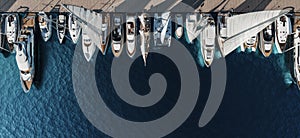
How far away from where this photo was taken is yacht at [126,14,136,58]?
37.8 m

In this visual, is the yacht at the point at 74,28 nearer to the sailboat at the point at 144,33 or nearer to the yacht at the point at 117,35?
the yacht at the point at 117,35

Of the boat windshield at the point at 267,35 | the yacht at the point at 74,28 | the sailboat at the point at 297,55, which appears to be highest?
the yacht at the point at 74,28

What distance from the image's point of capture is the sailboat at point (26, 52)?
123ft

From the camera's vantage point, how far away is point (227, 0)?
125 feet

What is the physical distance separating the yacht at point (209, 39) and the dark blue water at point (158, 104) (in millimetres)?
943

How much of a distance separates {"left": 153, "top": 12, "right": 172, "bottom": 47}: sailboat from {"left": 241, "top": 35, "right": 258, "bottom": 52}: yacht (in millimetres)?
Result: 6309

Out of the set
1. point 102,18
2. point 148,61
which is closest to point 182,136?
point 148,61

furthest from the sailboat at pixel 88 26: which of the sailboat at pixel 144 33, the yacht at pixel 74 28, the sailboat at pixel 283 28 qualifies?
the sailboat at pixel 283 28

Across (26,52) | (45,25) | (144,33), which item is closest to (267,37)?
(144,33)

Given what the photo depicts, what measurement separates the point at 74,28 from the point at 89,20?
63.3 inches

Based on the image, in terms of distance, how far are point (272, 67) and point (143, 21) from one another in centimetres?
1158

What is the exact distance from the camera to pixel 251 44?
37.8m

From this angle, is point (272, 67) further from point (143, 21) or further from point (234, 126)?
point (143, 21)

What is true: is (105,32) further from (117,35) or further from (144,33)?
(144,33)
